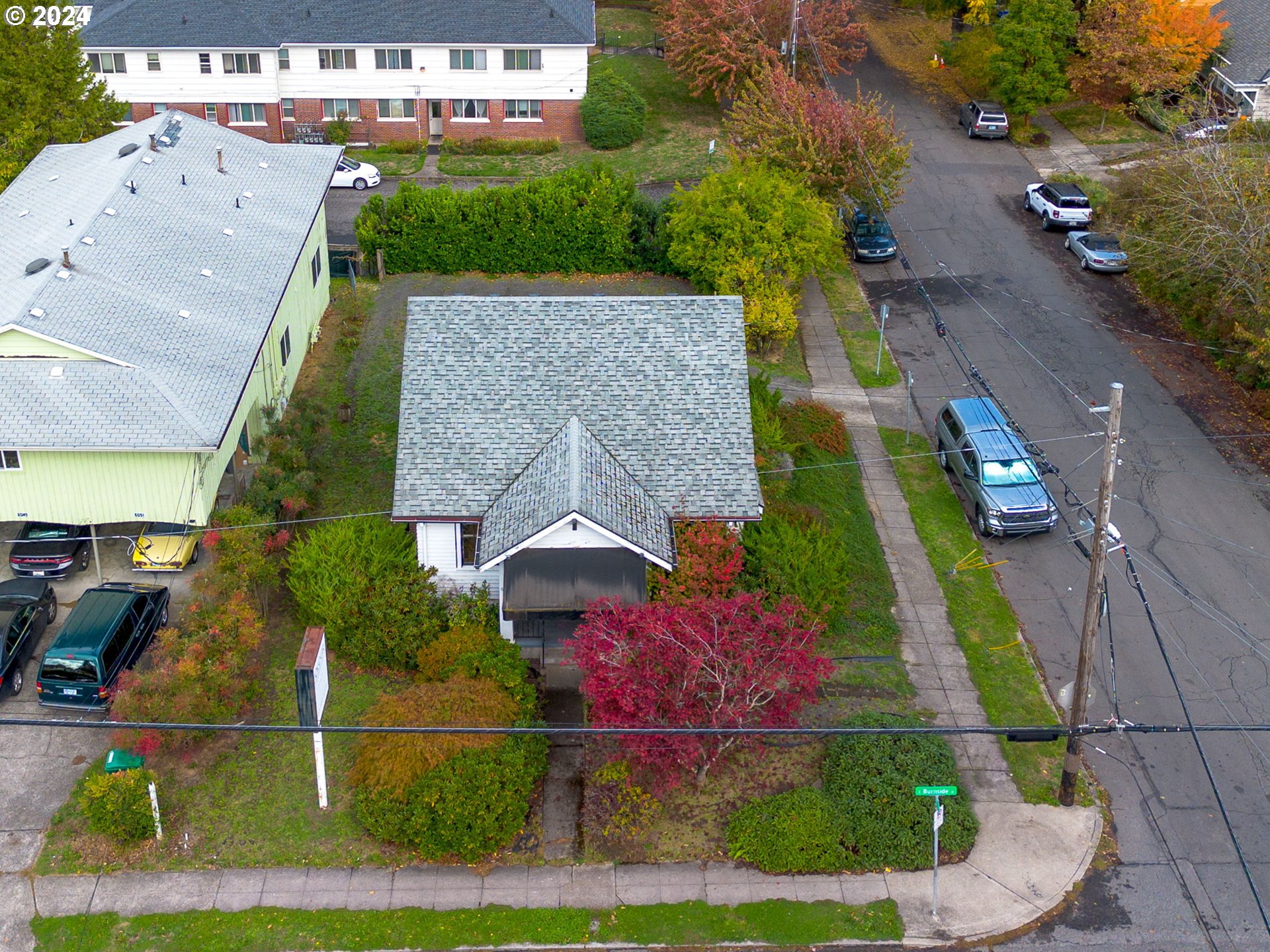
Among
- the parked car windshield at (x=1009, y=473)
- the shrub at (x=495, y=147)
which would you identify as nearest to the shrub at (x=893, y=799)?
the parked car windshield at (x=1009, y=473)

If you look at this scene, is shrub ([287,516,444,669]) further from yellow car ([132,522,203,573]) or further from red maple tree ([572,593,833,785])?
red maple tree ([572,593,833,785])

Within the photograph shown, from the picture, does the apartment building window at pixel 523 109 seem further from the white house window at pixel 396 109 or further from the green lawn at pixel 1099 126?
the green lawn at pixel 1099 126

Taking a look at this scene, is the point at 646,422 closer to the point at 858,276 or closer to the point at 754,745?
the point at 754,745

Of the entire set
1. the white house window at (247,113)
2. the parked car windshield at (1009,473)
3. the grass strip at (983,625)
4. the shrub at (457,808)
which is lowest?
the grass strip at (983,625)

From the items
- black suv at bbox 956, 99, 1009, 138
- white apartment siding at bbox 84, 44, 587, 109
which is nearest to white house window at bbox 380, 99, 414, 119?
white apartment siding at bbox 84, 44, 587, 109

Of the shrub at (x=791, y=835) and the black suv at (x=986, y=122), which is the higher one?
the black suv at (x=986, y=122)

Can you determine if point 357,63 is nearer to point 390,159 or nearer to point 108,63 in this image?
point 390,159
